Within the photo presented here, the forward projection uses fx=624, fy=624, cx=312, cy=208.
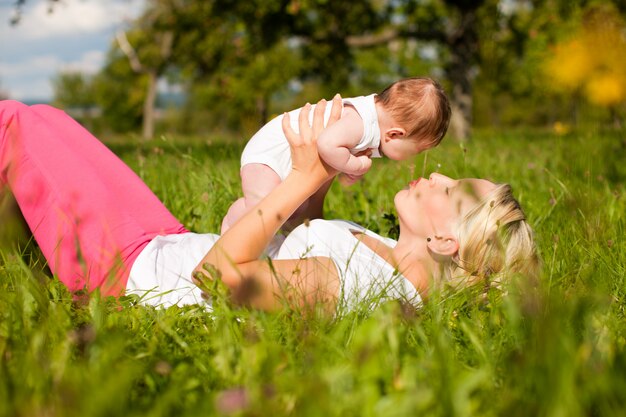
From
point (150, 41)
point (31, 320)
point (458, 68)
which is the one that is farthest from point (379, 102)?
point (150, 41)

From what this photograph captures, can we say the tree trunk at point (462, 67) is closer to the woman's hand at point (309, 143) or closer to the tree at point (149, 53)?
the woman's hand at point (309, 143)

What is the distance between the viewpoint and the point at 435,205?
8.36 ft

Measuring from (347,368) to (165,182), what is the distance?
3215 millimetres

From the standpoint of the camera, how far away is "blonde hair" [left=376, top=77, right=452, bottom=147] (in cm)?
285

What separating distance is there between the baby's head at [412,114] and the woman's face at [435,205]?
356 mm

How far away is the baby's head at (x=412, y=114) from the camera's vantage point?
9.36 ft

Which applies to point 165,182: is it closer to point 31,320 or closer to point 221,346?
point 31,320

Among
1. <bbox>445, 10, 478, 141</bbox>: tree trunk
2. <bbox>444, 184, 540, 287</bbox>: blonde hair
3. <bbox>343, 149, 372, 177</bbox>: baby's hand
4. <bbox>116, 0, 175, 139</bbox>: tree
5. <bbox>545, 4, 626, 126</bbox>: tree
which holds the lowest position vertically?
Result: <bbox>116, 0, 175, 139</bbox>: tree

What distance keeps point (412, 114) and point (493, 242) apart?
2.46 ft

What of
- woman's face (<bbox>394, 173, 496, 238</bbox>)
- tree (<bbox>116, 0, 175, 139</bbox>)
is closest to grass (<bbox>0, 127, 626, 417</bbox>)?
woman's face (<bbox>394, 173, 496, 238</bbox>)

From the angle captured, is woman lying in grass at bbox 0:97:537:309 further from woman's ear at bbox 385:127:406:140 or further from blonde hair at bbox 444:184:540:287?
woman's ear at bbox 385:127:406:140

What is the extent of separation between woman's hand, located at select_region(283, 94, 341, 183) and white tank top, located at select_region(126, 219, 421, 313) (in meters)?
0.22

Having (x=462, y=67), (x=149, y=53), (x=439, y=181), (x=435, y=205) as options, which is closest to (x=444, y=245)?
(x=435, y=205)

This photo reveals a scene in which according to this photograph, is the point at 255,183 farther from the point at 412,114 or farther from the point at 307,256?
the point at 412,114
